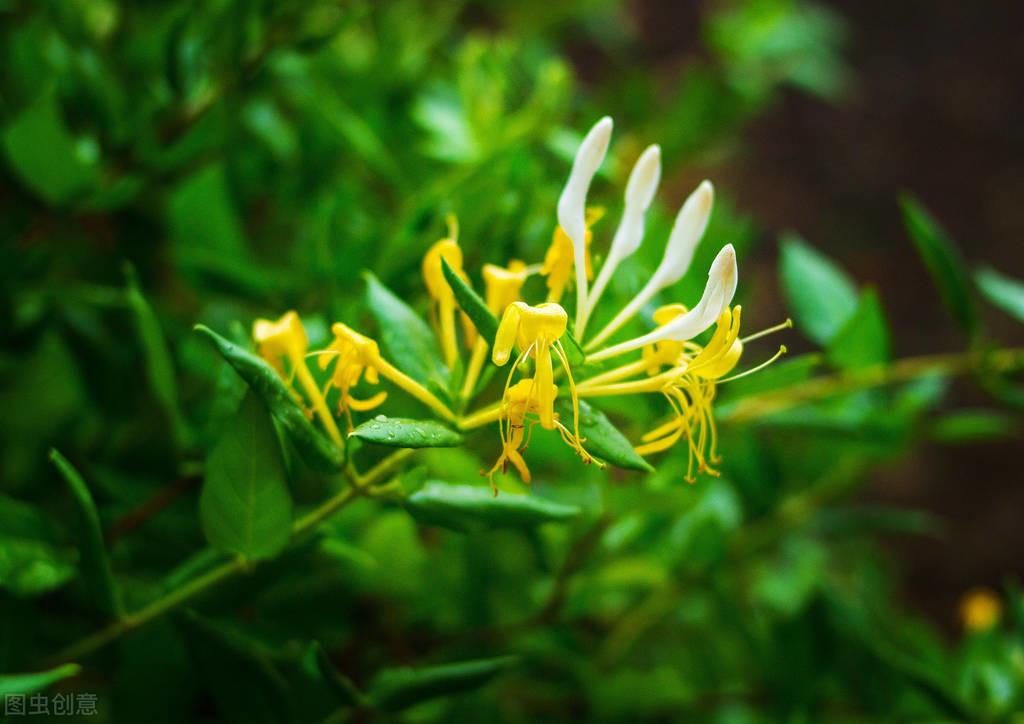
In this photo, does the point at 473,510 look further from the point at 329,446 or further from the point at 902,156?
the point at 902,156

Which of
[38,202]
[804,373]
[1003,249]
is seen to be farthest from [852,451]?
[1003,249]

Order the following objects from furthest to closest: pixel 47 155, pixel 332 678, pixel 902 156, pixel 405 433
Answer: pixel 902 156
pixel 47 155
pixel 332 678
pixel 405 433

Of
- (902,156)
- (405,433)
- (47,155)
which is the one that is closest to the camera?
(405,433)

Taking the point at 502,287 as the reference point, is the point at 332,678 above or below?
below

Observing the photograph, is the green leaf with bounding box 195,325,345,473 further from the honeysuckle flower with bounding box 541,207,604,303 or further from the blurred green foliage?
the honeysuckle flower with bounding box 541,207,604,303

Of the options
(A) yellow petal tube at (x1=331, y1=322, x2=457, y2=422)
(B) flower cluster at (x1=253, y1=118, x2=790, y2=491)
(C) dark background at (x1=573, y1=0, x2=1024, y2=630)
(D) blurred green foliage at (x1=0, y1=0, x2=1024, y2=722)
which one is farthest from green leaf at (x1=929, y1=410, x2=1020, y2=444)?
(C) dark background at (x1=573, y1=0, x2=1024, y2=630)

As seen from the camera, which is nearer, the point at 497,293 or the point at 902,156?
the point at 497,293

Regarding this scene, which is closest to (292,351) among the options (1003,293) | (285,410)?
(285,410)

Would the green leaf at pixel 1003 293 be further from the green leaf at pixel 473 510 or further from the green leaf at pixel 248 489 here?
the green leaf at pixel 248 489
